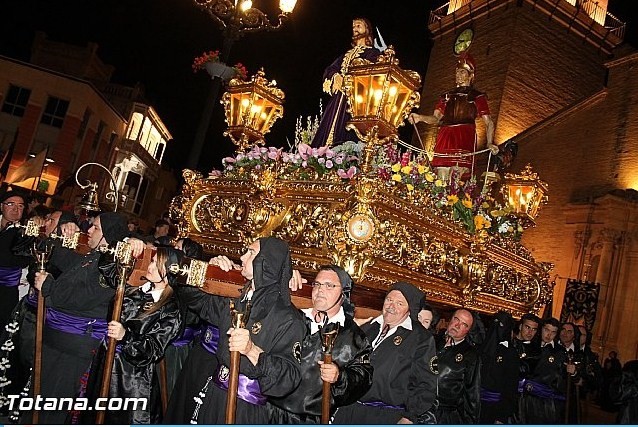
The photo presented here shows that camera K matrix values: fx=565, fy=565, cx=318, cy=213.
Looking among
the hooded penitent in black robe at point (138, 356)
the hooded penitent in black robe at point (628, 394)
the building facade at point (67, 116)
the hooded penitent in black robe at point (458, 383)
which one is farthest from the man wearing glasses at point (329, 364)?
the building facade at point (67, 116)

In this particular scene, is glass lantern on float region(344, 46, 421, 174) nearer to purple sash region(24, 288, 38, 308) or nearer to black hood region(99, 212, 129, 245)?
black hood region(99, 212, 129, 245)

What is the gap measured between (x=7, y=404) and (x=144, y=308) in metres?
2.05

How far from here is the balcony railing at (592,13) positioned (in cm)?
2332

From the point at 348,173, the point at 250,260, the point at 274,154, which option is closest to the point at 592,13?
the point at 274,154

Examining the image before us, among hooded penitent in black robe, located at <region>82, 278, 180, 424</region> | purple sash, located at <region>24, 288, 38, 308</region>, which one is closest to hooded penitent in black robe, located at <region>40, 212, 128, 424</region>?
hooded penitent in black robe, located at <region>82, 278, 180, 424</region>

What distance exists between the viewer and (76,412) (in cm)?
462

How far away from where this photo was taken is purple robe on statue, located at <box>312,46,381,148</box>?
8.00m

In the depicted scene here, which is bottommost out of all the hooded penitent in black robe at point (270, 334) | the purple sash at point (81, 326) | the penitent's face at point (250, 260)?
the purple sash at point (81, 326)

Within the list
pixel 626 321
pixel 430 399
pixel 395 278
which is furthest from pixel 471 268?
pixel 626 321

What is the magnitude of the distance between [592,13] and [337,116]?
2022 cm

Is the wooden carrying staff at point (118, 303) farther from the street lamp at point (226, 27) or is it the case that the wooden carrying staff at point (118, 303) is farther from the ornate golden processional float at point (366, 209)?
the street lamp at point (226, 27)

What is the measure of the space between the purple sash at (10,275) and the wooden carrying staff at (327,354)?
192 inches

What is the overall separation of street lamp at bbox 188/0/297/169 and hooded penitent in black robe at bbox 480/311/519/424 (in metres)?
4.70

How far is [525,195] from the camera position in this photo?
32.2ft
